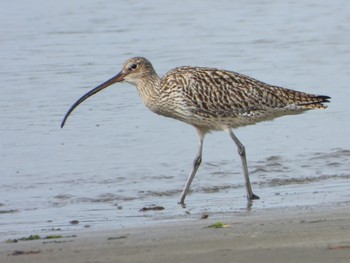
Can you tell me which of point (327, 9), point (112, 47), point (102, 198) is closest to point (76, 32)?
point (112, 47)

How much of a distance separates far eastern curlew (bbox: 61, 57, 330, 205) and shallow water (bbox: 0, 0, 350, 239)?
58 cm

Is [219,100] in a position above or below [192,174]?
above

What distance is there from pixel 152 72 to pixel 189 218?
301 cm

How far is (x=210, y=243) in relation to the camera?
26.3 ft

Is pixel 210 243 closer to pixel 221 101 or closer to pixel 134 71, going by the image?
pixel 221 101

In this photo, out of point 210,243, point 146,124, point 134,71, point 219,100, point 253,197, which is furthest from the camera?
point 146,124

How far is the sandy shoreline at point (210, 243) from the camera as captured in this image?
294 inches

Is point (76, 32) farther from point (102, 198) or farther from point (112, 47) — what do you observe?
point (102, 198)

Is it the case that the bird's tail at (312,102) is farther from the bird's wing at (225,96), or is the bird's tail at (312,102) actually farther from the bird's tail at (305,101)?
the bird's wing at (225,96)

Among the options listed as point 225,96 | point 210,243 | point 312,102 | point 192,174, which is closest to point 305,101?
point 312,102

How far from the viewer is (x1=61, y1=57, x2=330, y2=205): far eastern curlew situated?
12094mm

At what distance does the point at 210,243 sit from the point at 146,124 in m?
6.75

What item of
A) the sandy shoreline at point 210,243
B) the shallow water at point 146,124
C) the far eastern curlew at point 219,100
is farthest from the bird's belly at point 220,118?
the sandy shoreline at point 210,243

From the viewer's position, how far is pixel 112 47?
20.0m
